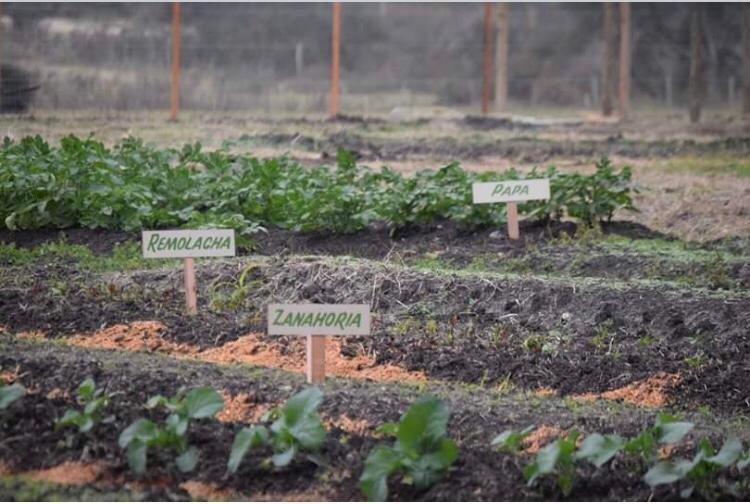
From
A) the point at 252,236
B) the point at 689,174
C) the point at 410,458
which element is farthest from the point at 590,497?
the point at 689,174

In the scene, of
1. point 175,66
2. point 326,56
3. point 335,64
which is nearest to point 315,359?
point 175,66

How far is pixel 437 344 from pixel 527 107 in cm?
1772

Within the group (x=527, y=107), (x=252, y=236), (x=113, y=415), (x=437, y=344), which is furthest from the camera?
(x=527, y=107)

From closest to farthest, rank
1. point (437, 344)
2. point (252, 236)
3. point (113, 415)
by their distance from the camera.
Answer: point (113, 415)
point (437, 344)
point (252, 236)

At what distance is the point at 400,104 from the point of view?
21.1 m

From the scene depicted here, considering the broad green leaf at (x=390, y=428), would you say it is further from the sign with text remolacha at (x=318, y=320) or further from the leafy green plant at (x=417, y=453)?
the sign with text remolacha at (x=318, y=320)

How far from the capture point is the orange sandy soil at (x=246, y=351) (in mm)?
6582

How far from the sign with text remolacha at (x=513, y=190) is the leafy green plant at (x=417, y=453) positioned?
4.62m

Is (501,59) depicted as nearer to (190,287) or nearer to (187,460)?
(190,287)

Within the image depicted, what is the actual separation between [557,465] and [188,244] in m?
2.98

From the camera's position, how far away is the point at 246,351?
6.76 meters

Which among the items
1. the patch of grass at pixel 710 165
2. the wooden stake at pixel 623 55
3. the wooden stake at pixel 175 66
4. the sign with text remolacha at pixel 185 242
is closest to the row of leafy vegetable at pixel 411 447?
the sign with text remolacha at pixel 185 242

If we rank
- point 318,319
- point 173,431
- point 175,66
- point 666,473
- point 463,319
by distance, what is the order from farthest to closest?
point 175,66, point 463,319, point 318,319, point 173,431, point 666,473

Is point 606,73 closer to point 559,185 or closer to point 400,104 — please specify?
point 400,104
